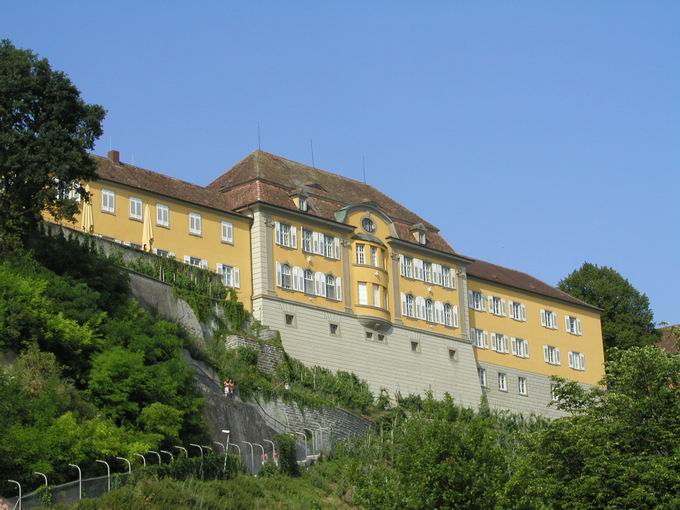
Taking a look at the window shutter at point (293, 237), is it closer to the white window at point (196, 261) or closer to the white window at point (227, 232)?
the white window at point (227, 232)

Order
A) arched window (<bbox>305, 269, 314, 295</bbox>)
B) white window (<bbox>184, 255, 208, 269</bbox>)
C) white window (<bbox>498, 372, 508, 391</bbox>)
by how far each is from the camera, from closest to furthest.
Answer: white window (<bbox>184, 255, 208, 269</bbox>) < arched window (<bbox>305, 269, 314, 295</bbox>) < white window (<bbox>498, 372, 508, 391</bbox>)

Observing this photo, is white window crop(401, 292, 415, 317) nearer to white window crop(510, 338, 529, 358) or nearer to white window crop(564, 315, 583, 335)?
white window crop(510, 338, 529, 358)

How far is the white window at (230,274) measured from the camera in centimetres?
7844

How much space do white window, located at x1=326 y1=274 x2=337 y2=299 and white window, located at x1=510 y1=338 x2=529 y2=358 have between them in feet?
54.5

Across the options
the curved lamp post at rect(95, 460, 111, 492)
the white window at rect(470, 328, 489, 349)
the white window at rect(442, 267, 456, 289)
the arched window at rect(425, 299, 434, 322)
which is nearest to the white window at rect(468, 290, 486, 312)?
the white window at rect(470, 328, 489, 349)

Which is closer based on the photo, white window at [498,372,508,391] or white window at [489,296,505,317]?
white window at [498,372,508,391]

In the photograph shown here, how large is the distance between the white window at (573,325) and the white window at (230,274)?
28756 mm

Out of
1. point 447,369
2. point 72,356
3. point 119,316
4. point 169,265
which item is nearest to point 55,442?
point 72,356

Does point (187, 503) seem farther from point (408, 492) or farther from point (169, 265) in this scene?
point (169, 265)

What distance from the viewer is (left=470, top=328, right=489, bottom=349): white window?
92.4 meters

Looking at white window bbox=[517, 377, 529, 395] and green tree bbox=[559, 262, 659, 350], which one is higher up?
green tree bbox=[559, 262, 659, 350]

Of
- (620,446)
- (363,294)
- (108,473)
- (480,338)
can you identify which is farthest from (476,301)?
(108,473)

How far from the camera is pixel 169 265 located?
7250 cm

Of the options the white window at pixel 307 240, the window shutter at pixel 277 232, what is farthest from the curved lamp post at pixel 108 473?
the white window at pixel 307 240
